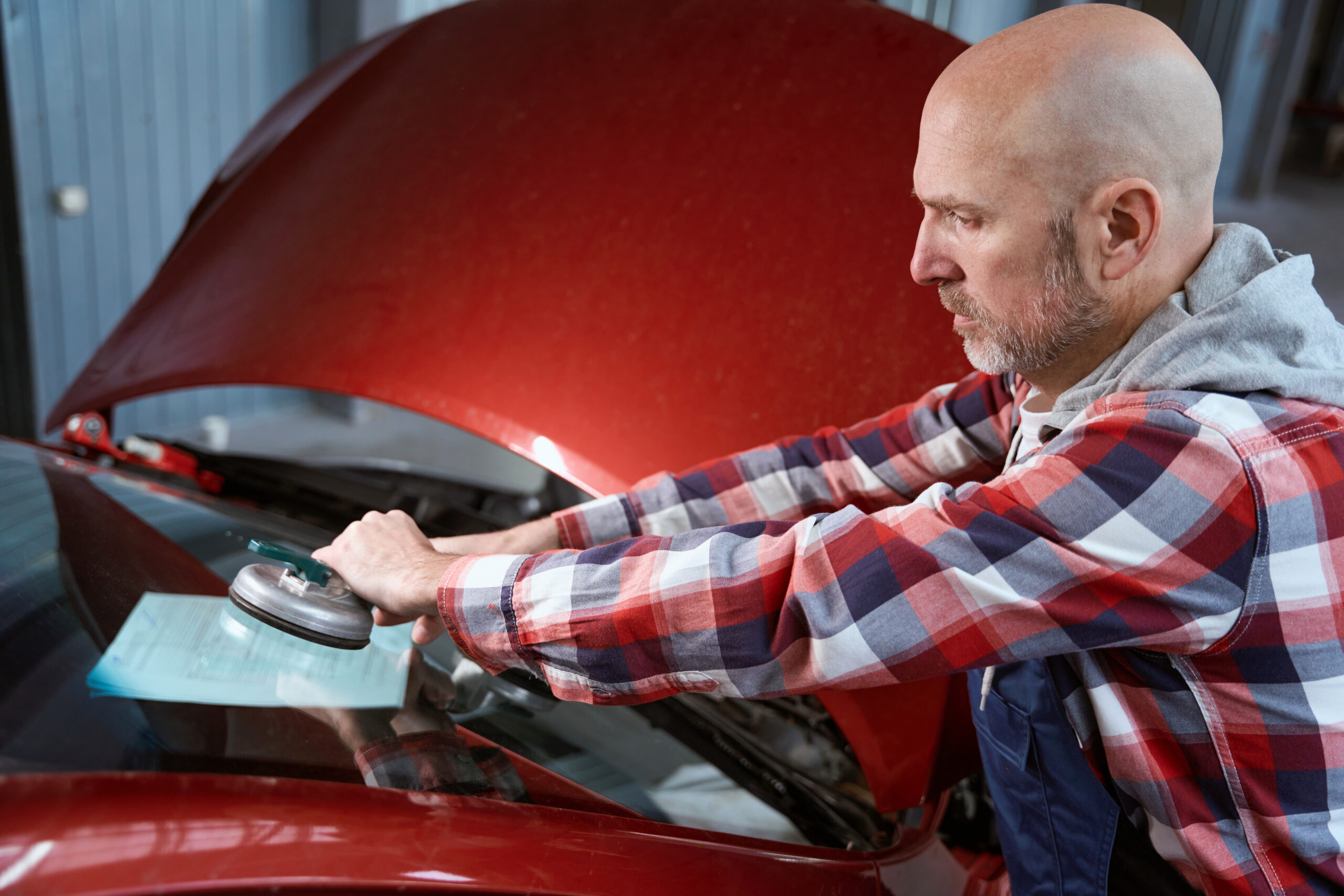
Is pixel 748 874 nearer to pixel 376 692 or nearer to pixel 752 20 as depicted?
pixel 376 692

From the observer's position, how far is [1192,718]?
32.5 inches

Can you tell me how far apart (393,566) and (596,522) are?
0.26 m

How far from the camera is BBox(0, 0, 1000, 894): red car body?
1.23m

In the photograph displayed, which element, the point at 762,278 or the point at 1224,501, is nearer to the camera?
the point at 1224,501

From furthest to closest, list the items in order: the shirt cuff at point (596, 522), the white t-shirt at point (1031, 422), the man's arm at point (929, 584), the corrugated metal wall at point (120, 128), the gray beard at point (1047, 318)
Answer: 1. the corrugated metal wall at point (120, 128)
2. the shirt cuff at point (596, 522)
3. the white t-shirt at point (1031, 422)
4. the gray beard at point (1047, 318)
5. the man's arm at point (929, 584)

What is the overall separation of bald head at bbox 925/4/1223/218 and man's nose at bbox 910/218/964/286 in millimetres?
96

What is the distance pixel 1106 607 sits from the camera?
0.75 meters

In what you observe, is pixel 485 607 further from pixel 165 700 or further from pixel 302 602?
pixel 165 700

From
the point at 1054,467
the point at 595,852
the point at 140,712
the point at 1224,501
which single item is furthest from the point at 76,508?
the point at 1224,501

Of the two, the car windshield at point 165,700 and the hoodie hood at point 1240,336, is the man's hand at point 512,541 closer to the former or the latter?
the car windshield at point 165,700

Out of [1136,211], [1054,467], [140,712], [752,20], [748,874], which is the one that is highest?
[752,20]

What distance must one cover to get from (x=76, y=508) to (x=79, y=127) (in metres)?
2.78

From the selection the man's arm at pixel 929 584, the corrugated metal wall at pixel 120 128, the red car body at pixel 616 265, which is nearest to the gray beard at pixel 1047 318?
the man's arm at pixel 929 584

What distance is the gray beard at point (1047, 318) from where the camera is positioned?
33.2 inches
